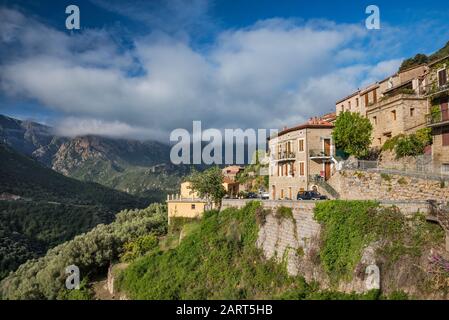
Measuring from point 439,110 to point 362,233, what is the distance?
677 inches

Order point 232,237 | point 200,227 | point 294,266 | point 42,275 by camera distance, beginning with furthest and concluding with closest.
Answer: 1. point 42,275
2. point 200,227
3. point 232,237
4. point 294,266

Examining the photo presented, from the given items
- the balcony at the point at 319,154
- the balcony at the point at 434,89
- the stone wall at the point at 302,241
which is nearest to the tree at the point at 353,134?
the balcony at the point at 319,154

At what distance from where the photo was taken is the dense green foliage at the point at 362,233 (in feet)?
50.5

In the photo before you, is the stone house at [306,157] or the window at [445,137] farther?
the stone house at [306,157]

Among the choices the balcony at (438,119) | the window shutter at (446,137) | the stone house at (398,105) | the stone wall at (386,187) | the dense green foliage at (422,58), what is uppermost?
the dense green foliage at (422,58)

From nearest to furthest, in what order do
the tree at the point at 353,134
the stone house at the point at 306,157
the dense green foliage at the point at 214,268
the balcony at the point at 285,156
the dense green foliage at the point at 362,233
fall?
the dense green foliage at the point at 362,233 < the dense green foliage at the point at 214,268 < the tree at the point at 353,134 < the stone house at the point at 306,157 < the balcony at the point at 285,156

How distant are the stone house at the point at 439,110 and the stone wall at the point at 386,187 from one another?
6.60 metres

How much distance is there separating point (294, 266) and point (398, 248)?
638cm

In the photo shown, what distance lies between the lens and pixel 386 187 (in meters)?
22.4

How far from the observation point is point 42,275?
34.4m

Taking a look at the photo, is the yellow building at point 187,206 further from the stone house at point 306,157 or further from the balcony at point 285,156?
the balcony at point 285,156
